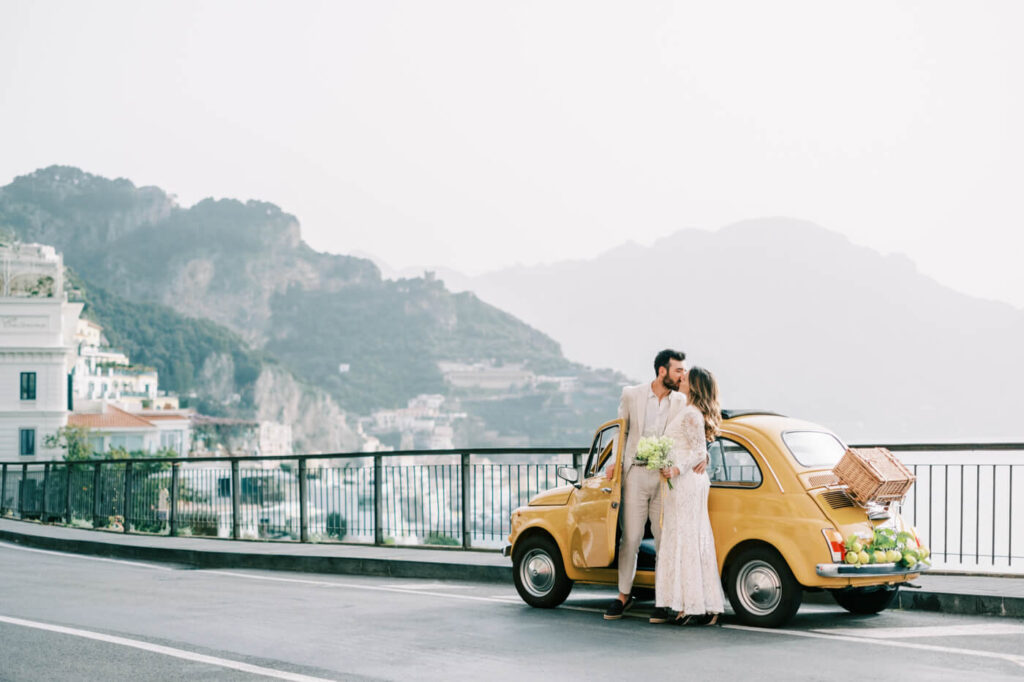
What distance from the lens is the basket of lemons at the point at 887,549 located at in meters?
9.47

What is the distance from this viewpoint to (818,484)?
9.79 metres

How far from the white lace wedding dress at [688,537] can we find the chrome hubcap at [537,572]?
147cm

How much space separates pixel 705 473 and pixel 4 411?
112m

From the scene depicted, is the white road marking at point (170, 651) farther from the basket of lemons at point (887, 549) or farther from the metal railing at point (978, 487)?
the metal railing at point (978, 487)

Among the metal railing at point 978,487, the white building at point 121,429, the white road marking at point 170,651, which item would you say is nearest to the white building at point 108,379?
the white building at point 121,429

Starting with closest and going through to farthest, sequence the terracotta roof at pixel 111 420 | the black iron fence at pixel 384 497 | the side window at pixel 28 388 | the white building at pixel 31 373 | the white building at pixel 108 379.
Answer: the black iron fence at pixel 384 497
the white building at pixel 31 373
the side window at pixel 28 388
the terracotta roof at pixel 111 420
the white building at pixel 108 379

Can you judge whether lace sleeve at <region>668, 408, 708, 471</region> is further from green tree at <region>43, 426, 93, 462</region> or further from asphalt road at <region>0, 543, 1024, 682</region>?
green tree at <region>43, 426, 93, 462</region>

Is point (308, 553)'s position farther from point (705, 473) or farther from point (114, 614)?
point (705, 473)

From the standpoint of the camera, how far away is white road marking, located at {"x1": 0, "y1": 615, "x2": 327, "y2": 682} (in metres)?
8.00

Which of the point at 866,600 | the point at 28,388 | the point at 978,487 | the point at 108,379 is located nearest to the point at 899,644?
the point at 866,600

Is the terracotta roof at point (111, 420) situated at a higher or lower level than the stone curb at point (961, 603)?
lower

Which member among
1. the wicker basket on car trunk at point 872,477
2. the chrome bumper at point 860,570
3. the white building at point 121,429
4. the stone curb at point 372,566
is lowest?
the white building at point 121,429

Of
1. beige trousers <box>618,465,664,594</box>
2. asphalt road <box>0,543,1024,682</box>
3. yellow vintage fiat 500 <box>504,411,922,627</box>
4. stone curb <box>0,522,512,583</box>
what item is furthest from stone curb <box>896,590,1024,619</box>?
stone curb <box>0,522,512,583</box>

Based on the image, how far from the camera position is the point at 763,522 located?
31.9 ft
